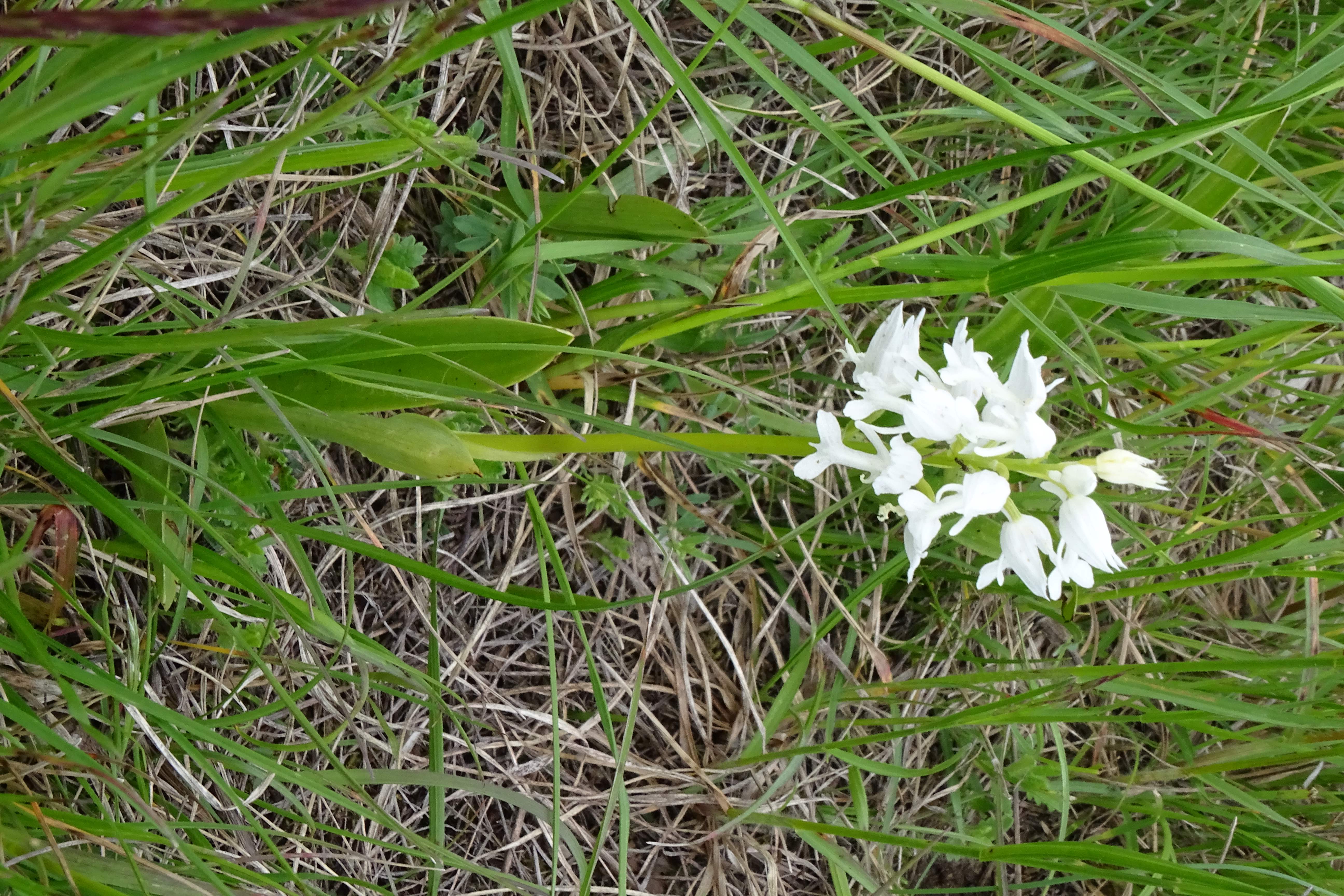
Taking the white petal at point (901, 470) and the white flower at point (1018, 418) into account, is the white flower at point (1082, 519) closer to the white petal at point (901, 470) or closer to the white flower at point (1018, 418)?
the white flower at point (1018, 418)

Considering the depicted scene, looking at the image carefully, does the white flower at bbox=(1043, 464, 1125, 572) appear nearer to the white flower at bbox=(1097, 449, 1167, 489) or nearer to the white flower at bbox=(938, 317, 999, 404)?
the white flower at bbox=(1097, 449, 1167, 489)

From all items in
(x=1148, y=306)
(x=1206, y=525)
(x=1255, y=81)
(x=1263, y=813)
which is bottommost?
(x=1263, y=813)

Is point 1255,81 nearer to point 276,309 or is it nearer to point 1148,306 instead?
point 1148,306

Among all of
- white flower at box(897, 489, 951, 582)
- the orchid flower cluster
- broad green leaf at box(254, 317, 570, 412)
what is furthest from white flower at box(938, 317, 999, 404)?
broad green leaf at box(254, 317, 570, 412)

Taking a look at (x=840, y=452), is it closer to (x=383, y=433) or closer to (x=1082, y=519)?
(x=1082, y=519)

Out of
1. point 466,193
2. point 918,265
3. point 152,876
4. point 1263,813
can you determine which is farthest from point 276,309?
point 1263,813

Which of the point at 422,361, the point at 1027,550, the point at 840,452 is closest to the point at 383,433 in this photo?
the point at 422,361
